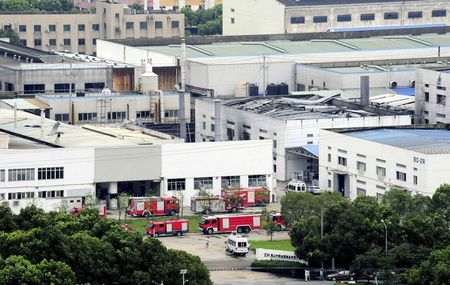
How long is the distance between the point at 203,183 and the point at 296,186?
3.81 meters

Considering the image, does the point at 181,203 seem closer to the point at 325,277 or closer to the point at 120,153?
the point at 120,153

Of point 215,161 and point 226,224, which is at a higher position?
point 215,161

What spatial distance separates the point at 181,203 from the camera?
77.2 metres

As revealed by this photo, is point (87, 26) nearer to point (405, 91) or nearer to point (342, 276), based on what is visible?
point (405, 91)

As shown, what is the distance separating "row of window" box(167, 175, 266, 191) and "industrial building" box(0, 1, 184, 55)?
140ft

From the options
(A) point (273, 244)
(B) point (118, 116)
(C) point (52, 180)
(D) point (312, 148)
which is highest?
(B) point (118, 116)

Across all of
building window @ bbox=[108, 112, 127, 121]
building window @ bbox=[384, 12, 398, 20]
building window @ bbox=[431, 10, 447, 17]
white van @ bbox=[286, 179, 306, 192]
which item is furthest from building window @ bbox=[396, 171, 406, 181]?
building window @ bbox=[431, 10, 447, 17]

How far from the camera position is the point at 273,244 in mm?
70625

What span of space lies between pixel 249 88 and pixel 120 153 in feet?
63.5

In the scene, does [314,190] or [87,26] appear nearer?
[314,190]

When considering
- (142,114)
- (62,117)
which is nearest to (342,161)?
(142,114)

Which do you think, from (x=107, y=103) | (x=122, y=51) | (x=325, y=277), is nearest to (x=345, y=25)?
(x=122, y=51)

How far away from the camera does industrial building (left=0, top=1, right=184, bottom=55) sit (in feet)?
403

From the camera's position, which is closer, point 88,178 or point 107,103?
point 88,178
